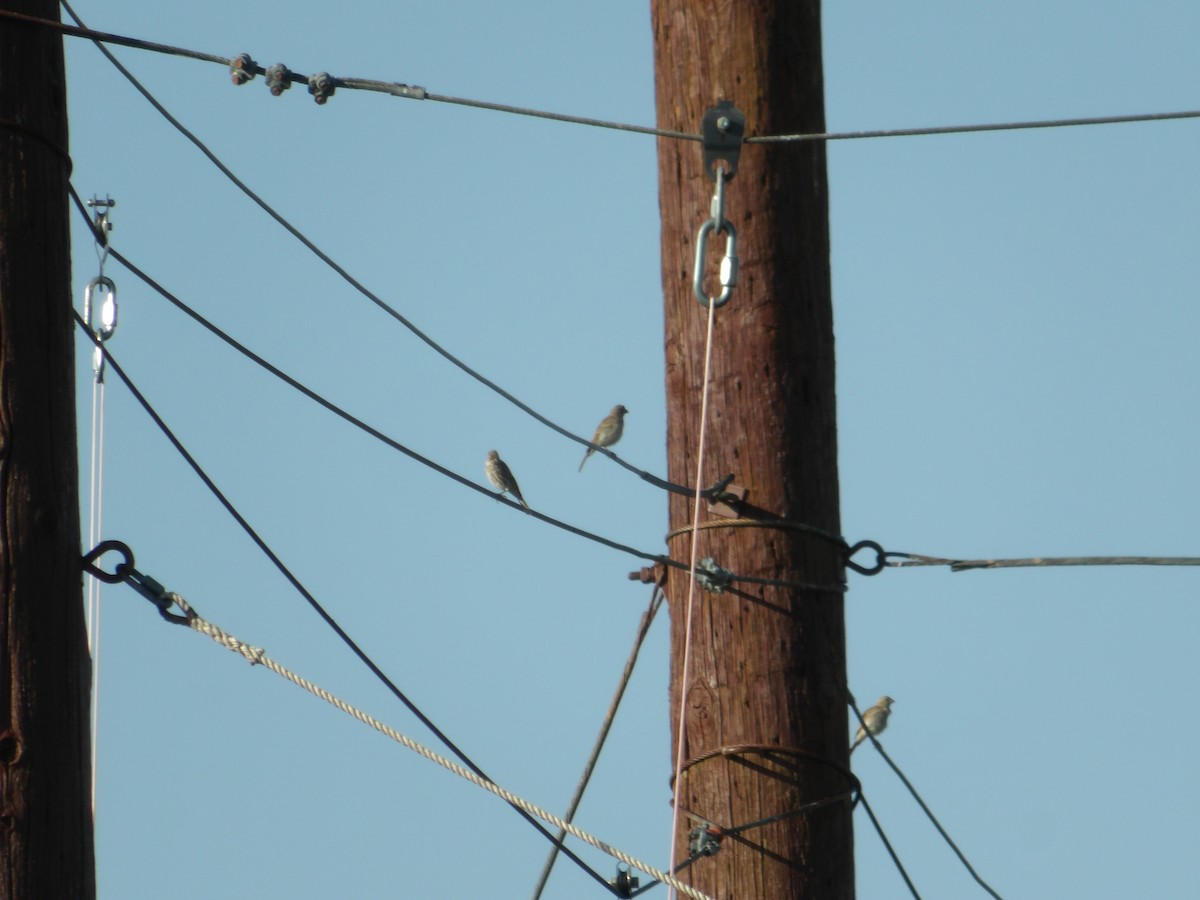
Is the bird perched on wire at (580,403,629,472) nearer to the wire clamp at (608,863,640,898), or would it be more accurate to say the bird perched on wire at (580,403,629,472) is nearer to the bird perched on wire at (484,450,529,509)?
the bird perched on wire at (484,450,529,509)

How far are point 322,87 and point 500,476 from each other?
9822 mm

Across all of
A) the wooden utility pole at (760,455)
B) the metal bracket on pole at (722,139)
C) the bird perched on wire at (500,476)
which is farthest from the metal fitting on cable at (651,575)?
the bird perched on wire at (500,476)

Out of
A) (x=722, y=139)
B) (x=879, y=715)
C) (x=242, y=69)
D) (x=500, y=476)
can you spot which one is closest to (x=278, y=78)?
(x=242, y=69)

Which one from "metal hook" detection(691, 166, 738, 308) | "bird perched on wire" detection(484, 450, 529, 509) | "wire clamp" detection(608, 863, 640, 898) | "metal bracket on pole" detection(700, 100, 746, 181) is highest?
"bird perched on wire" detection(484, 450, 529, 509)

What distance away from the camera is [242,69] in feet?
20.2

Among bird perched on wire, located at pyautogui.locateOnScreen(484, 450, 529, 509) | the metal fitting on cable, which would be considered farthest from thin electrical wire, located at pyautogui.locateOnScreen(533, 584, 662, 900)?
bird perched on wire, located at pyautogui.locateOnScreen(484, 450, 529, 509)

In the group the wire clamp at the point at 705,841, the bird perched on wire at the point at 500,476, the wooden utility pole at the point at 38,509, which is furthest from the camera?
the bird perched on wire at the point at 500,476

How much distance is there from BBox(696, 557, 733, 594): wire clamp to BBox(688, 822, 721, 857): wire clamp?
69cm

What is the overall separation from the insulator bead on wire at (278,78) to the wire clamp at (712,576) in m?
2.07

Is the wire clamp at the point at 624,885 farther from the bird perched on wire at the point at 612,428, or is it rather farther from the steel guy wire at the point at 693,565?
the bird perched on wire at the point at 612,428

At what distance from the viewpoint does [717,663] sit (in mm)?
5676

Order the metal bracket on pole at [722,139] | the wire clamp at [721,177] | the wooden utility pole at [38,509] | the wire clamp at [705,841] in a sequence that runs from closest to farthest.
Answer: the wooden utility pole at [38,509] → the wire clamp at [705,841] → the wire clamp at [721,177] → the metal bracket on pole at [722,139]

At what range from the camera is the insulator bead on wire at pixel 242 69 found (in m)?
6.13

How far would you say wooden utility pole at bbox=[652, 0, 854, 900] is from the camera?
557 centimetres
